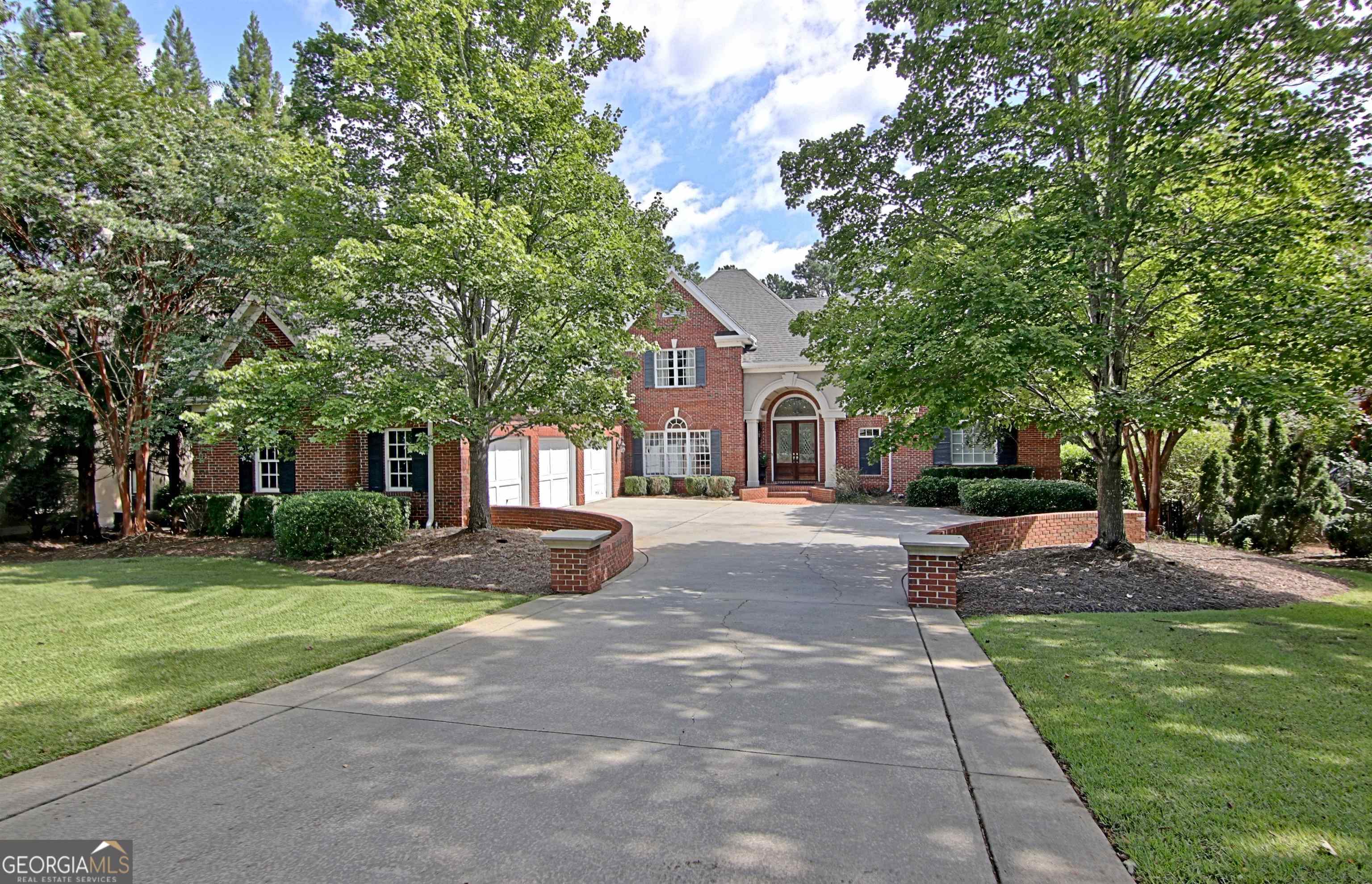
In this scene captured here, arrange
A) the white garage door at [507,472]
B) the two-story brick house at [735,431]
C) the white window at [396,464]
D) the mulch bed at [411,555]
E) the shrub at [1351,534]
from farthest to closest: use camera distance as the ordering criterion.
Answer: the two-story brick house at [735,431] < the white garage door at [507,472] < the white window at [396,464] < the shrub at [1351,534] < the mulch bed at [411,555]

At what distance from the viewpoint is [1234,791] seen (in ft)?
11.3

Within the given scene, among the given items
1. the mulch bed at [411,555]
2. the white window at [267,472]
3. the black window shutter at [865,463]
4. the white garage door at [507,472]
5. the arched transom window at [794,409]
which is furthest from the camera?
the arched transom window at [794,409]

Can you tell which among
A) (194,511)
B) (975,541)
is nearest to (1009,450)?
(975,541)

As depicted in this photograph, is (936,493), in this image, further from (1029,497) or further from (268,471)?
(268,471)

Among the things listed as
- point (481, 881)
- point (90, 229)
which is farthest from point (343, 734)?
point (90, 229)

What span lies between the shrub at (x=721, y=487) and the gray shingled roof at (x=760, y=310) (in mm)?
4270

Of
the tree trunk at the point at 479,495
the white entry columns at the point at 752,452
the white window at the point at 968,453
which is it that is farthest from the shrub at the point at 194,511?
the white window at the point at 968,453

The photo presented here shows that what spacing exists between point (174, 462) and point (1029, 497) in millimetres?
20928

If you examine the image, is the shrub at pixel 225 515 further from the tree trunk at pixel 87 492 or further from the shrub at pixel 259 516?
the tree trunk at pixel 87 492

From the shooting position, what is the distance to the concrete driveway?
2.96 meters

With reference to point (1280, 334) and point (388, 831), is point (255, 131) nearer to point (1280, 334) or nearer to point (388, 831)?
point (388, 831)

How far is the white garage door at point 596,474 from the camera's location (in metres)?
21.4

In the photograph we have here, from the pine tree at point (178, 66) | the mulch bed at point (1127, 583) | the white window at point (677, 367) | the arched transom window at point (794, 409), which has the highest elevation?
the pine tree at point (178, 66)

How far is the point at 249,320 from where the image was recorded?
15.2 metres
